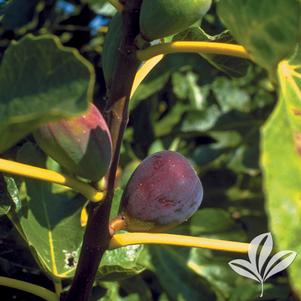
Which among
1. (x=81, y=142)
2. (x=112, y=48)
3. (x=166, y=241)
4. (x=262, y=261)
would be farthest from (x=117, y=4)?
(x=262, y=261)

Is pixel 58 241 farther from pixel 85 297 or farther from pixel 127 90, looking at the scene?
pixel 127 90

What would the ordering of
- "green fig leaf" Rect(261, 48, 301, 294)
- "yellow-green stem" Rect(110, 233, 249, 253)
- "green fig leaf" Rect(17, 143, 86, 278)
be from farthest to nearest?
"green fig leaf" Rect(17, 143, 86, 278), "yellow-green stem" Rect(110, 233, 249, 253), "green fig leaf" Rect(261, 48, 301, 294)

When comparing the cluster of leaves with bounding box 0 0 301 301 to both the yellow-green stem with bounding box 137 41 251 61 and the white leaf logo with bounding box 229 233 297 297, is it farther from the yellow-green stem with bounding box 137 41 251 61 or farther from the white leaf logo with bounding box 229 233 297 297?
the white leaf logo with bounding box 229 233 297 297

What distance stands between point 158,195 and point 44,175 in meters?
0.15

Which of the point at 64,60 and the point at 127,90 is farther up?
the point at 64,60

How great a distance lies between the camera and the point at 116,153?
0.87m

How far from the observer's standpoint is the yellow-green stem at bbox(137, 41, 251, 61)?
818 mm

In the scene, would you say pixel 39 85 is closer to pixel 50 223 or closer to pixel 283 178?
pixel 283 178

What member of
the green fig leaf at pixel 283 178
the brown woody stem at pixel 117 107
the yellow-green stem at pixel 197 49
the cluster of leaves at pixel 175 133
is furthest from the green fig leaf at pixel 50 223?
the green fig leaf at pixel 283 178

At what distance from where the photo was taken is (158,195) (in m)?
0.88

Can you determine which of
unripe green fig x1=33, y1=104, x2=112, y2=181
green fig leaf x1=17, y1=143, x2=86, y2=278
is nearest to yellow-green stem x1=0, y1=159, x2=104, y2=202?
unripe green fig x1=33, y1=104, x2=112, y2=181

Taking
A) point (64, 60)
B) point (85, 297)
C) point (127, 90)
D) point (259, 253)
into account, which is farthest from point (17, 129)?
point (259, 253)

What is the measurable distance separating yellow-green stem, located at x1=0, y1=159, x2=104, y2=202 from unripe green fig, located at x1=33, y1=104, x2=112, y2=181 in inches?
0.6

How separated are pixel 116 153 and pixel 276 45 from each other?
0.25 metres
